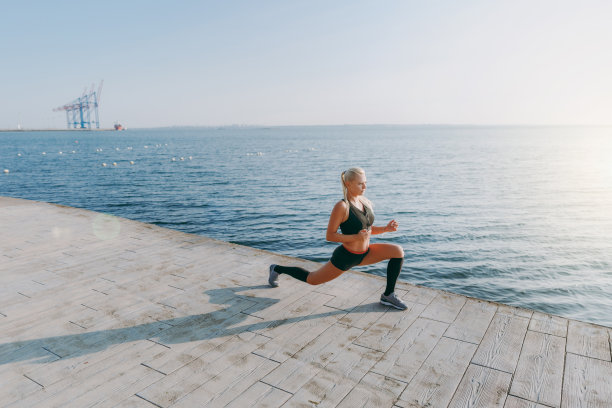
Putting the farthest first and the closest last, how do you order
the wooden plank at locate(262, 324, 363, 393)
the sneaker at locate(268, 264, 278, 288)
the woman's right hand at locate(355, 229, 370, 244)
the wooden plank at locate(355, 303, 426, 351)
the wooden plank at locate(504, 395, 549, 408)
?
the sneaker at locate(268, 264, 278, 288) → the woman's right hand at locate(355, 229, 370, 244) → the wooden plank at locate(355, 303, 426, 351) → the wooden plank at locate(262, 324, 363, 393) → the wooden plank at locate(504, 395, 549, 408)

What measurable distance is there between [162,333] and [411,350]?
9.67 ft

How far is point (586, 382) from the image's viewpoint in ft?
12.2

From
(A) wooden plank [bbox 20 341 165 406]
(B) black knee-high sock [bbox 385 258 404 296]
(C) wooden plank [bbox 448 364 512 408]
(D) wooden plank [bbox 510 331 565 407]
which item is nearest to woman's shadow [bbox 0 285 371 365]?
(A) wooden plank [bbox 20 341 165 406]

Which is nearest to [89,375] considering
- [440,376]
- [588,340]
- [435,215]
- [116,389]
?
[116,389]

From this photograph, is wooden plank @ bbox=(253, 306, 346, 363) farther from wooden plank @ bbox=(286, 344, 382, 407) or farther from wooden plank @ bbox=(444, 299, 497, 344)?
wooden plank @ bbox=(444, 299, 497, 344)

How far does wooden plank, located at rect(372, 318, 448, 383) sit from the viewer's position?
389cm

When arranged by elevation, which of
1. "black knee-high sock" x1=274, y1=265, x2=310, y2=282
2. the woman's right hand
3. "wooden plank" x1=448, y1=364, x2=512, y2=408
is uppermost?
the woman's right hand

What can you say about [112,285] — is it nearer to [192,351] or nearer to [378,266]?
[192,351]

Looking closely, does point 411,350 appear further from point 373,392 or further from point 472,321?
point 472,321

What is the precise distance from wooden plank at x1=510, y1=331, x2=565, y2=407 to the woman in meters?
1.52

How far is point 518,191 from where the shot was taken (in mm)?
27922

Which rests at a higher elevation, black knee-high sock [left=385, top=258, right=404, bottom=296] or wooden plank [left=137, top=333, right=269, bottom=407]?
black knee-high sock [left=385, top=258, right=404, bottom=296]

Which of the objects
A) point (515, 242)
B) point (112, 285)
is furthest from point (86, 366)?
point (515, 242)

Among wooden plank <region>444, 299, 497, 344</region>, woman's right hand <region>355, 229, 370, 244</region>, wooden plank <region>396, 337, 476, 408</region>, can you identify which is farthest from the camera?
woman's right hand <region>355, 229, 370, 244</region>
